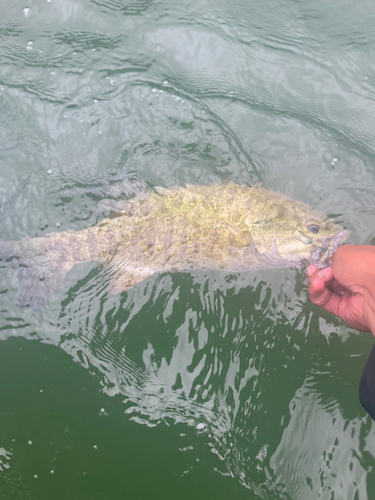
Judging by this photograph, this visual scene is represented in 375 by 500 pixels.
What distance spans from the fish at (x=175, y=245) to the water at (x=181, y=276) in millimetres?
104

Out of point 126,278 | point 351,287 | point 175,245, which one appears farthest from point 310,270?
point 126,278

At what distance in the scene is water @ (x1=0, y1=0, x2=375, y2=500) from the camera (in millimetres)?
2623

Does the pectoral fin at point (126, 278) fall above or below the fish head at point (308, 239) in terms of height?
below

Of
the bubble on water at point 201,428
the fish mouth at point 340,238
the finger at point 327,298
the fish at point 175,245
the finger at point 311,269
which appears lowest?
the bubble on water at point 201,428

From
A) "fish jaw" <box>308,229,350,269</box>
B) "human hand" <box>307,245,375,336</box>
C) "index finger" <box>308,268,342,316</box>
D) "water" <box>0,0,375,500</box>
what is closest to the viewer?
"human hand" <box>307,245,375,336</box>

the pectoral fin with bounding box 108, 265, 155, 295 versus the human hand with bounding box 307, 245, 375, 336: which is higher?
the human hand with bounding box 307, 245, 375, 336

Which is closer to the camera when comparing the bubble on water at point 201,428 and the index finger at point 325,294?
the index finger at point 325,294

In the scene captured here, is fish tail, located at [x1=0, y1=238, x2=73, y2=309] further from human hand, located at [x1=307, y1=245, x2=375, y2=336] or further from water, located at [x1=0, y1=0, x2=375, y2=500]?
human hand, located at [x1=307, y1=245, x2=375, y2=336]

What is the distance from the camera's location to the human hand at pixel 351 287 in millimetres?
1917

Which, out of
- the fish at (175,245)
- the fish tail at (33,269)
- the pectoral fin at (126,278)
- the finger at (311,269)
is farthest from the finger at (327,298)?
the fish tail at (33,269)

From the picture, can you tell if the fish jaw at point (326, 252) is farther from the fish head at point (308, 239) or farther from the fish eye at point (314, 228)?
the fish eye at point (314, 228)

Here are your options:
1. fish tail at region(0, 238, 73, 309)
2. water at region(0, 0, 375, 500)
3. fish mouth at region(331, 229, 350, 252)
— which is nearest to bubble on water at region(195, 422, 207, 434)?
water at region(0, 0, 375, 500)

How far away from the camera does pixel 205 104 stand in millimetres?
3410

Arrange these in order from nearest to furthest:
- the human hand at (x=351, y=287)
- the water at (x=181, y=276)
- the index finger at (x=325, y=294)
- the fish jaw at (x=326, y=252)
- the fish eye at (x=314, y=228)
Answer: the human hand at (x=351, y=287)
the index finger at (x=325, y=294)
the water at (x=181, y=276)
the fish jaw at (x=326, y=252)
the fish eye at (x=314, y=228)
